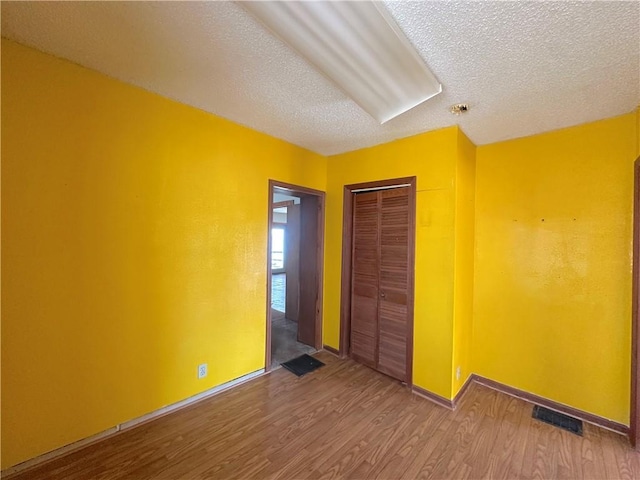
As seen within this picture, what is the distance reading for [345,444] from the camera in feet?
6.10

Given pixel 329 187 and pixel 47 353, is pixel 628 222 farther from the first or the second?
pixel 47 353

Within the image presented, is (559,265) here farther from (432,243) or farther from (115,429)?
(115,429)

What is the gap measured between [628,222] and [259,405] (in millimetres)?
3319

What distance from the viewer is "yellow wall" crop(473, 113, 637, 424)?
209 cm

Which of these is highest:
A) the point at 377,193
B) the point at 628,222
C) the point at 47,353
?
the point at 377,193

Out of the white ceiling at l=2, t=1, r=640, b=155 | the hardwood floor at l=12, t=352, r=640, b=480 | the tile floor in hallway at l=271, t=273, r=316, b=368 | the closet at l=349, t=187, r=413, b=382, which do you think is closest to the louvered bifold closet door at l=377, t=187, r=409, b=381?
the closet at l=349, t=187, r=413, b=382

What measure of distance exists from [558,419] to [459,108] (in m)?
2.66

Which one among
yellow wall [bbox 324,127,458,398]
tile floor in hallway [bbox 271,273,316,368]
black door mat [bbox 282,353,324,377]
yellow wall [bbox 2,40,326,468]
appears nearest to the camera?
Result: yellow wall [bbox 2,40,326,468]

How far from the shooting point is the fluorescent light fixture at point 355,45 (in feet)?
3.79

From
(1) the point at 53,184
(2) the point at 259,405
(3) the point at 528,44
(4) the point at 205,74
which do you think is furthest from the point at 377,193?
(1) the point at 53,184

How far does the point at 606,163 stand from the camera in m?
2.14

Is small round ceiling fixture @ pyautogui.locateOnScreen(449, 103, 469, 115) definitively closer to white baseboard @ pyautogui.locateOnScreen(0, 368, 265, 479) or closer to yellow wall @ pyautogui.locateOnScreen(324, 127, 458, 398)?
yellow wall @ pyautogui.locateOnScreen(324, 127, 458, 398)

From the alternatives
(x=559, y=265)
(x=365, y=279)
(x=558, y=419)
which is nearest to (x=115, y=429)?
(x=365, y=279)

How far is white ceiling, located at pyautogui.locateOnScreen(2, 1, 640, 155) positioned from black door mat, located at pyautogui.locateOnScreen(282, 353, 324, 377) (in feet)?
8.39
